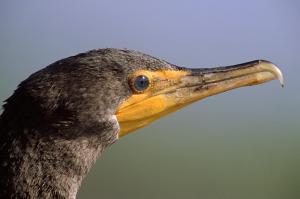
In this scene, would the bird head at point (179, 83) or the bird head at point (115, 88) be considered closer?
the bird head at point (115, 88)

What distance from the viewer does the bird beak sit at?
4.00ft

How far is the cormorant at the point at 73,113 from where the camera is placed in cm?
101

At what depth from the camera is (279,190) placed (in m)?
3.92

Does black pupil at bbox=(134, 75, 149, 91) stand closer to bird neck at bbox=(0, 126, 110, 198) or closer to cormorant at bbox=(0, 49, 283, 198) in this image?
cormorant at bbox=(0, 49, 283, 198)

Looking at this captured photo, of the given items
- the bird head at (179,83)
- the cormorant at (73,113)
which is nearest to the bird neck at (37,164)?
the cormorant at (73,113)

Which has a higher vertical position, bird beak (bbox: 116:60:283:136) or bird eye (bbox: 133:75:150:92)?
bird eye (bbox: 133:75:150:92)

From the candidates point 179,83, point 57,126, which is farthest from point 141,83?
point 57,126

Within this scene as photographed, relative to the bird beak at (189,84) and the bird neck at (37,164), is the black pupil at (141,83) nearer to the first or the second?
the bird beak at (189,84)

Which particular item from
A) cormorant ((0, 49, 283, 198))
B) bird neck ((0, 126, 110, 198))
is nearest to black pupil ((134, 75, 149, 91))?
cormorant ((0, 49, 283, 198))

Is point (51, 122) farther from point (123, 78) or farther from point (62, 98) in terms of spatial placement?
point (123, 78)

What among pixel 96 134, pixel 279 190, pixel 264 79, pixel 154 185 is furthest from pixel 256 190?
pixel 96 134

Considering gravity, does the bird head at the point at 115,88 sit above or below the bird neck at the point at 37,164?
above

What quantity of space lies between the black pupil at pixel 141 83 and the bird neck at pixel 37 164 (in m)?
0.20

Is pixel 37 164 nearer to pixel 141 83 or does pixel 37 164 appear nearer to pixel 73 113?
pixel 73 113
